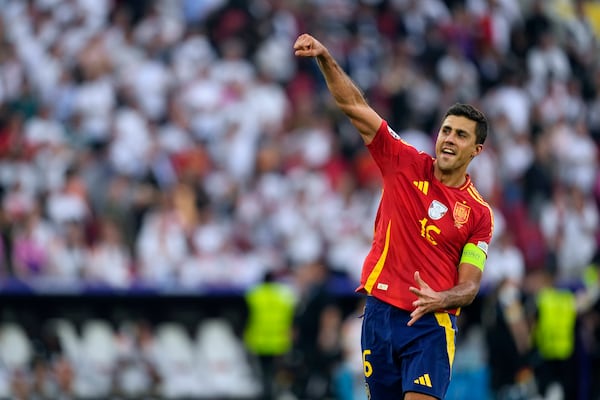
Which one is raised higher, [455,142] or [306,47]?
[306,47]

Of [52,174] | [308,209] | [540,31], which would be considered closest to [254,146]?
[308,209]

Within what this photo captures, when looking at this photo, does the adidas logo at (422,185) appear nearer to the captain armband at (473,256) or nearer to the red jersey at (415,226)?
the red jersey at (415,226)

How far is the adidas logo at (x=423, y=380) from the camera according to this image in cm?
870

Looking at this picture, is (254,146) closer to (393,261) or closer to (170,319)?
(170,319)

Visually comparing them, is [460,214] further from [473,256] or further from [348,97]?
[348,97]

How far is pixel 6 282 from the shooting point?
16641mm

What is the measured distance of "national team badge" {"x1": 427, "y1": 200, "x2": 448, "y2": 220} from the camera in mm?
8875

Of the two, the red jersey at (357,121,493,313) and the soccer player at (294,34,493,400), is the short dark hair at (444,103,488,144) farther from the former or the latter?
the red jersey at (357,121,493,313)

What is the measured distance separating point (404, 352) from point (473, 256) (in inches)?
30.3

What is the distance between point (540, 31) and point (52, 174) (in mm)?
9313

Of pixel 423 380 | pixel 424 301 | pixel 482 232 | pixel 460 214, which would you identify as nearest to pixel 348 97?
pixel 460 214

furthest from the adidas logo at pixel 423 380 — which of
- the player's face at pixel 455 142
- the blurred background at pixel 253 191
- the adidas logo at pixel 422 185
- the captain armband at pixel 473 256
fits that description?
the blurred background at pixel 253 191

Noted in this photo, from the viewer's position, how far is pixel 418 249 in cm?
885

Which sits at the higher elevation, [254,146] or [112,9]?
[112,9]
